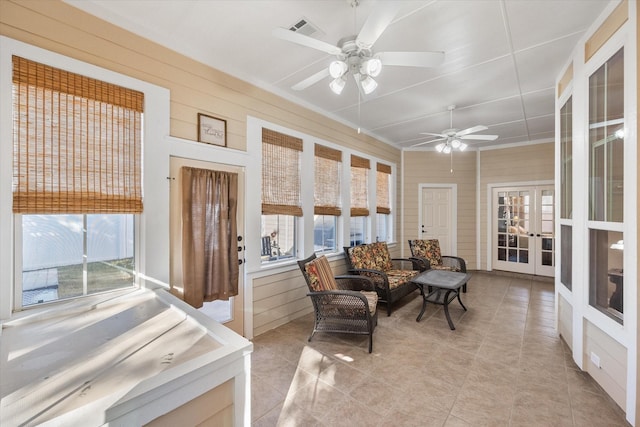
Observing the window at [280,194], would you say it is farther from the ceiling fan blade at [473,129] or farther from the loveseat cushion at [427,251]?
the loveseat cushion at [427,251]

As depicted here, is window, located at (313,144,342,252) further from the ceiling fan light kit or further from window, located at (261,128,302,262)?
the ceiling fan light kit

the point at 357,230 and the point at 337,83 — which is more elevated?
the point at 337,83

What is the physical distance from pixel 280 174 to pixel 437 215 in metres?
4.57

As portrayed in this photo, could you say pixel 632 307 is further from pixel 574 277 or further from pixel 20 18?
pixel 20 18

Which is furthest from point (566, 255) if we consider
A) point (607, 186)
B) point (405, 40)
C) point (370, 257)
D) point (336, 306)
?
point (405, 40)

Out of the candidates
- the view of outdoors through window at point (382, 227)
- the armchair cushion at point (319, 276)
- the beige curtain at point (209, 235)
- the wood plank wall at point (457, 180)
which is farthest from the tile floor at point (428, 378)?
the wood plank wall at point (457, 180)

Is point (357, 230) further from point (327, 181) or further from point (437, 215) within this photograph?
point (437, 215)

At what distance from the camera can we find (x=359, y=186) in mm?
5094

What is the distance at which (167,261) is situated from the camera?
8.09ft

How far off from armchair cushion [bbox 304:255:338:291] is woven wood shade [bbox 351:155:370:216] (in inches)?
66.7

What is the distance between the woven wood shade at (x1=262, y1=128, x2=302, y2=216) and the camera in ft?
11.1

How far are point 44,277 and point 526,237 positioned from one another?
772 centimetres

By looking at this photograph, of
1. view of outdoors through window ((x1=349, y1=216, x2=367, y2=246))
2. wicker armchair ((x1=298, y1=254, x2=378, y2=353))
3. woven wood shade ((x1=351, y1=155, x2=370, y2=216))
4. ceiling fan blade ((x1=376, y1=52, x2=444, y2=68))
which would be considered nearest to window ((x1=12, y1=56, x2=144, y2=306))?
Answer: wicker armchair ((x1=298, y1=254, x2=378, y2=353))

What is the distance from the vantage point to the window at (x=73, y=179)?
1.81 meters
